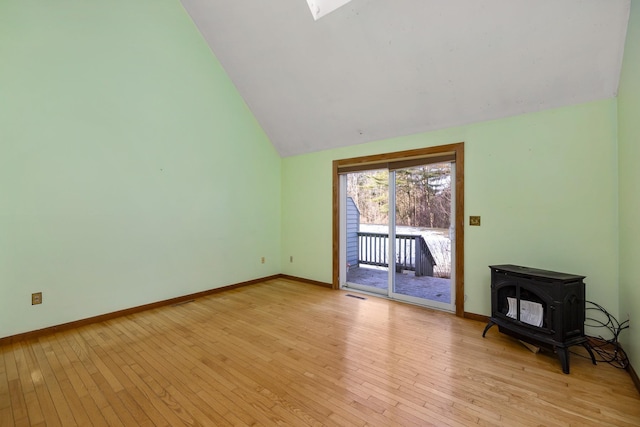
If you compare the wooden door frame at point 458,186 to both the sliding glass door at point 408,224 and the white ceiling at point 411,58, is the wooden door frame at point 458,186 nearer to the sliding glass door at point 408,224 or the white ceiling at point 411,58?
the sliding glass door at point 408,224

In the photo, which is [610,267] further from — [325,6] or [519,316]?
[325,6]

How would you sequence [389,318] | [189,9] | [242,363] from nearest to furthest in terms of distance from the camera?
[242,363], [389,318], [189,9]

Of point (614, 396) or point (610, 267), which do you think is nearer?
point (614, 396)

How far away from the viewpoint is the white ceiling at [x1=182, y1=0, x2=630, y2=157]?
2195mm

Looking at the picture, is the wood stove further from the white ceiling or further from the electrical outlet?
the electrical outlet

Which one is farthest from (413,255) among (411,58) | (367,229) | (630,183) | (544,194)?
(411,58)

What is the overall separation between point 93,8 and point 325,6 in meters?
2.51

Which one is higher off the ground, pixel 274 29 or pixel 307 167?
pixel 274 29

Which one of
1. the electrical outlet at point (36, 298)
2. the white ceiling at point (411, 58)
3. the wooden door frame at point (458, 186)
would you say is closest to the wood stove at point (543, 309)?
the wooden door frame at point (458, 186)

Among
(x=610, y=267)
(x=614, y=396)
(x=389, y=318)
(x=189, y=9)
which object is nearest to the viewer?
(x=614, y=396)

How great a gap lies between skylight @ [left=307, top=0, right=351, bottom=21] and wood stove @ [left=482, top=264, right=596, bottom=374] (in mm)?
3046

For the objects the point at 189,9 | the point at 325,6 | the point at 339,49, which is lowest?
the point at 339,49

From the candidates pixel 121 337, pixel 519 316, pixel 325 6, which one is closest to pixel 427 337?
pixel 519 316

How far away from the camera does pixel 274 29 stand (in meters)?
3.14
